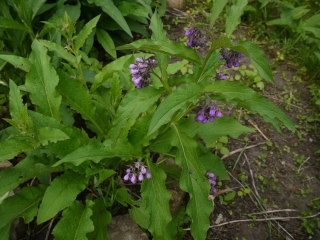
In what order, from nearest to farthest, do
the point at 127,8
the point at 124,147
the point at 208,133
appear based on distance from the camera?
1. the point at 124,147
2. the point at 208,133
3. the point at 127,8

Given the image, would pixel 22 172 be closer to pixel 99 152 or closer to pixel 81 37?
pixel 99 152

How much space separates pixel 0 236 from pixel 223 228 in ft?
6.01

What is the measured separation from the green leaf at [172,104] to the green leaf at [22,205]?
1294 mm

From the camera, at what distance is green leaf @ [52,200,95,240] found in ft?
6.98

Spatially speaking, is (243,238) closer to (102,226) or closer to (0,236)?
(102,226)

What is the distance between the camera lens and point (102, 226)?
2396mm

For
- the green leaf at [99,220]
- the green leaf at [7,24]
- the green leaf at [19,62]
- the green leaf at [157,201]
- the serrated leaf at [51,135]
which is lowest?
the green leaf at [99,220]

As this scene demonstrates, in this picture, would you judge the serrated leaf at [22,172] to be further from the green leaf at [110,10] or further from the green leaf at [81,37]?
the green leaf at [110,10]

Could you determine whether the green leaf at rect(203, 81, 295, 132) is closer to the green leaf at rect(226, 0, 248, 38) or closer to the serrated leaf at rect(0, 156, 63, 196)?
the green leaf at rect(226, 0, 248, 38)

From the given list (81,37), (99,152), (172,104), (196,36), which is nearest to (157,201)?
(99,152)

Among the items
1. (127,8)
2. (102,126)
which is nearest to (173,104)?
(102,126)

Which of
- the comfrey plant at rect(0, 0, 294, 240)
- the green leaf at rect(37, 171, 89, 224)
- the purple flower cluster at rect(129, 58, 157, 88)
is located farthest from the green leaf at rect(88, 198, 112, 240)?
the purple flower cluster at rect(129, 58, 157, 88)

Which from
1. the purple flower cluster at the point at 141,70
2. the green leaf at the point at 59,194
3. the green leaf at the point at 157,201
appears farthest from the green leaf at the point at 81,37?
the green leaf at the point at 157,201

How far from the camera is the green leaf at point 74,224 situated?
213 centimetres
